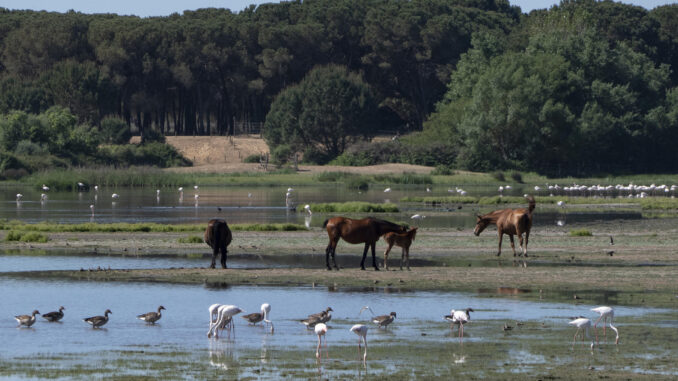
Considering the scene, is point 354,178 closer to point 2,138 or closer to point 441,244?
point 2,138

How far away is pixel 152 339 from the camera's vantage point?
21719mm

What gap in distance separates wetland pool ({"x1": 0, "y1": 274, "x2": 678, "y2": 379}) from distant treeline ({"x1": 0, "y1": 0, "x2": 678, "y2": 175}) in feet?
275

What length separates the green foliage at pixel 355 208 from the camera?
189 ft

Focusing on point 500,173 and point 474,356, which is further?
point 500,173

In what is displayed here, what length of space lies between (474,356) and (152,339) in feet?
19.7

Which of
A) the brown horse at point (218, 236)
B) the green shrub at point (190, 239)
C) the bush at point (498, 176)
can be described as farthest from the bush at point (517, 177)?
the brown horse at point (218, 236)

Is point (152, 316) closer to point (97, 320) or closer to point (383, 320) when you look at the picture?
point (97, 320)

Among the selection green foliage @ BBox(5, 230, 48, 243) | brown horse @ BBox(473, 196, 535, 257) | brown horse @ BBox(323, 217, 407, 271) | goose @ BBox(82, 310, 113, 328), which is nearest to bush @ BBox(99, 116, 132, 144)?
green foliage @ BBox(5, 230, 48, 243)

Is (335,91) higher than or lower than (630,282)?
higher

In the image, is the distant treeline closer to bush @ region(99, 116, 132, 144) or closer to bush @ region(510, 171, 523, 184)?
bush @ region(99, 116, 132, 144)

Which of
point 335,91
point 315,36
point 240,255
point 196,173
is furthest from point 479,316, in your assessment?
point 315,36

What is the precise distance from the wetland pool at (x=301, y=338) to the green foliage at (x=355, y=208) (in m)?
28.6

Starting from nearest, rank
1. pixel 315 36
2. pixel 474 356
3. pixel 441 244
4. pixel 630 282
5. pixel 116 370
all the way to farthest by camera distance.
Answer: pixel 116 370, pixel 474 356, pixel 630 282, pixel 441 244, pixel 315 36

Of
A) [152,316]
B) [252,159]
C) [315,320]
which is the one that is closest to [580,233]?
[315,320]
